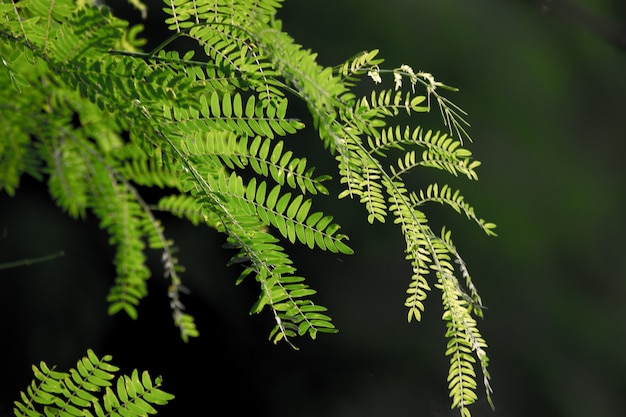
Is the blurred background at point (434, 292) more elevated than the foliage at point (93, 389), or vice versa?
the blurred background at point (434, 292)

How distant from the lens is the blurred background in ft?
4.66

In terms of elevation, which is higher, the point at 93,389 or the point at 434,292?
the point at 434,292

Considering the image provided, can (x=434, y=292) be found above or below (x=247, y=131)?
above

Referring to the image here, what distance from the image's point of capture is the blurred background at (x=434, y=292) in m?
1.42

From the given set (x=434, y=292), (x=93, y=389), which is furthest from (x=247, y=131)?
(x=434, y=292)

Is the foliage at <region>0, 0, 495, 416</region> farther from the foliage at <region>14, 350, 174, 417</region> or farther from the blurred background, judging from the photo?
the blurred background

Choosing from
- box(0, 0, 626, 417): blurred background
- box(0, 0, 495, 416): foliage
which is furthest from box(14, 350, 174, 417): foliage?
box(0, 0, 626, 417): blurred background

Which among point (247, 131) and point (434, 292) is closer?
point (247, 131)

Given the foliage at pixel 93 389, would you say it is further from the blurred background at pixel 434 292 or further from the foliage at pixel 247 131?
the blurred background at pixel 434 292

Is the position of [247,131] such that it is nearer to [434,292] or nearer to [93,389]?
[93,389]

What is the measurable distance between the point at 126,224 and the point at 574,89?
5.22 feet

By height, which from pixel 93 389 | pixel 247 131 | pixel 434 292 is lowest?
pixel 93 389

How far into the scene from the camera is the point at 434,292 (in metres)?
1.61

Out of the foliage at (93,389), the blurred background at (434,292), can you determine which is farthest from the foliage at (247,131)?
the blurred background at (434,292)
